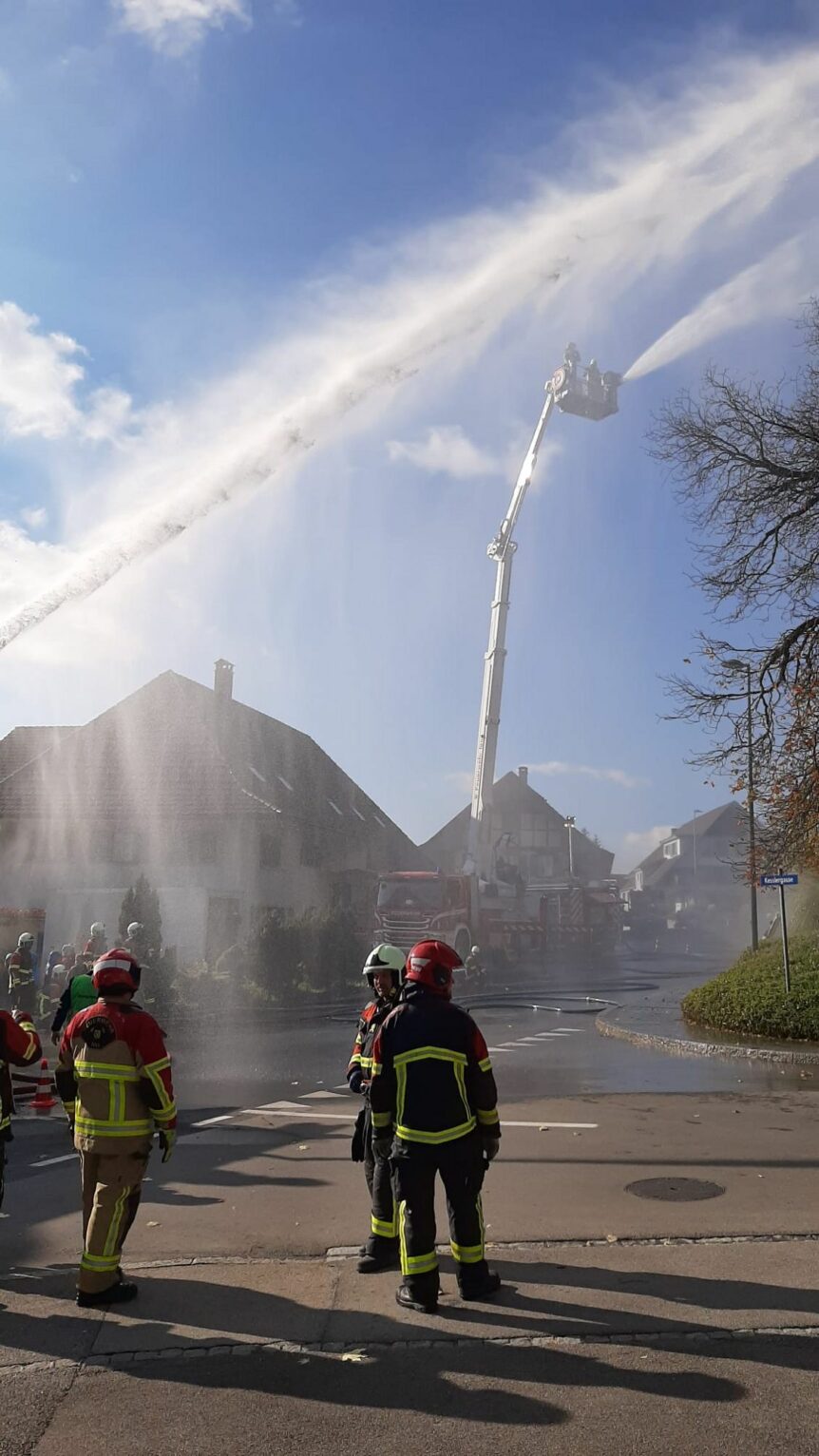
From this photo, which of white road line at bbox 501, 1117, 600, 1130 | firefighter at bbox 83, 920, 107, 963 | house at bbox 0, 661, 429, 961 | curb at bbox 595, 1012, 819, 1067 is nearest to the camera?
white road line at bbox 501, 1117, 600, 1130

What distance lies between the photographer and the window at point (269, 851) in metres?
37.0

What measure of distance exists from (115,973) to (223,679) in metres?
39.7

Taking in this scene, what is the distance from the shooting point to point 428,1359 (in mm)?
4457

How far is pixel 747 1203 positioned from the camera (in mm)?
6859

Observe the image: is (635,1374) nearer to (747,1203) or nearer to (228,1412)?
(228,1412)

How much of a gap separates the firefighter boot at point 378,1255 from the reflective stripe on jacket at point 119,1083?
48.8 inches

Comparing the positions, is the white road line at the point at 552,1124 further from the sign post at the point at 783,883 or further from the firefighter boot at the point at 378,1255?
the sign post at the point at 783,883

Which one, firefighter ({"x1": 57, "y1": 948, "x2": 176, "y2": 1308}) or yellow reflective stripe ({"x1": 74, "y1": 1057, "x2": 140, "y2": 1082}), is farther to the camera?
yellow reflective stripe ({"x1": 74, "y1": 1057, "x2": 140, "y2": 1082})

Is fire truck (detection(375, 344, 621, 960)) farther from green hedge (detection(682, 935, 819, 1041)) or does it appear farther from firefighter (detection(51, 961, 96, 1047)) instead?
firefighter (detection(51, 961, 96, 1047))

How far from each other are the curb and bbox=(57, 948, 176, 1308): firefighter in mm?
11164

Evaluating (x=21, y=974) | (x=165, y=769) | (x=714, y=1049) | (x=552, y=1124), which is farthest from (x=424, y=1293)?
(x=165, y=769)

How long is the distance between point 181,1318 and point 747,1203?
3.59 meters

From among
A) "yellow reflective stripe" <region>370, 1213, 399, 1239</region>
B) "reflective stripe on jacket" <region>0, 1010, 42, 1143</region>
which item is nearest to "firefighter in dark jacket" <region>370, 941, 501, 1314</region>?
"yellow reflective stripe" <region>370, 1213, 399, 1239</region>

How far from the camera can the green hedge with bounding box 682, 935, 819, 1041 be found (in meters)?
16.2
